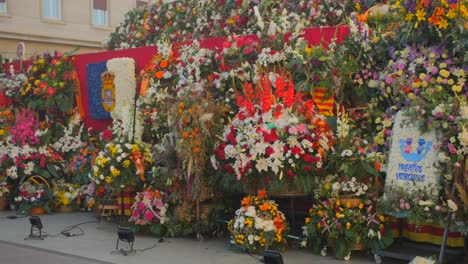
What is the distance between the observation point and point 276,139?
24.7 feet

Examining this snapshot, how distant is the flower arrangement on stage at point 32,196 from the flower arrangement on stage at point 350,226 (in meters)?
5.90

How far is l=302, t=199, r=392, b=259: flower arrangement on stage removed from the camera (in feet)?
23.6

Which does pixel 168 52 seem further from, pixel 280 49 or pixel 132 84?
pixel 280 49

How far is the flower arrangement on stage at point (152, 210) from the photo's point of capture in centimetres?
894

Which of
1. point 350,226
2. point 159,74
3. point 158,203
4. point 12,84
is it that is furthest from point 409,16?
point 12,84

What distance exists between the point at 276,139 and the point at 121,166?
272 cm

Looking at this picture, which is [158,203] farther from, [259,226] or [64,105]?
[64,105]

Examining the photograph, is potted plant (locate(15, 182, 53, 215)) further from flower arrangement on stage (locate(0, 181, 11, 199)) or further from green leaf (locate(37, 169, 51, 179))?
flower arrangement on stage (locate(0, 181, 11, 199))

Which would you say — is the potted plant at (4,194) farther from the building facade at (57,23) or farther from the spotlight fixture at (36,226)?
the building facade at (57,23)

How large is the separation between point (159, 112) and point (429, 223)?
4451mm

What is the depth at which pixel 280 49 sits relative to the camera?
8.68 m

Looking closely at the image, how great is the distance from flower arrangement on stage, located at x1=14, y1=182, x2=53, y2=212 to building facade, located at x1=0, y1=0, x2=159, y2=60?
40.4 ft

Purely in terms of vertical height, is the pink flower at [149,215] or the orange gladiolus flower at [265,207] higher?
the orange gladiolus flower at [265,207]

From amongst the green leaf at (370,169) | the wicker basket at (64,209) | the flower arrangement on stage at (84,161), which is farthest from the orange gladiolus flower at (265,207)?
the wicker basket at (64,209)
